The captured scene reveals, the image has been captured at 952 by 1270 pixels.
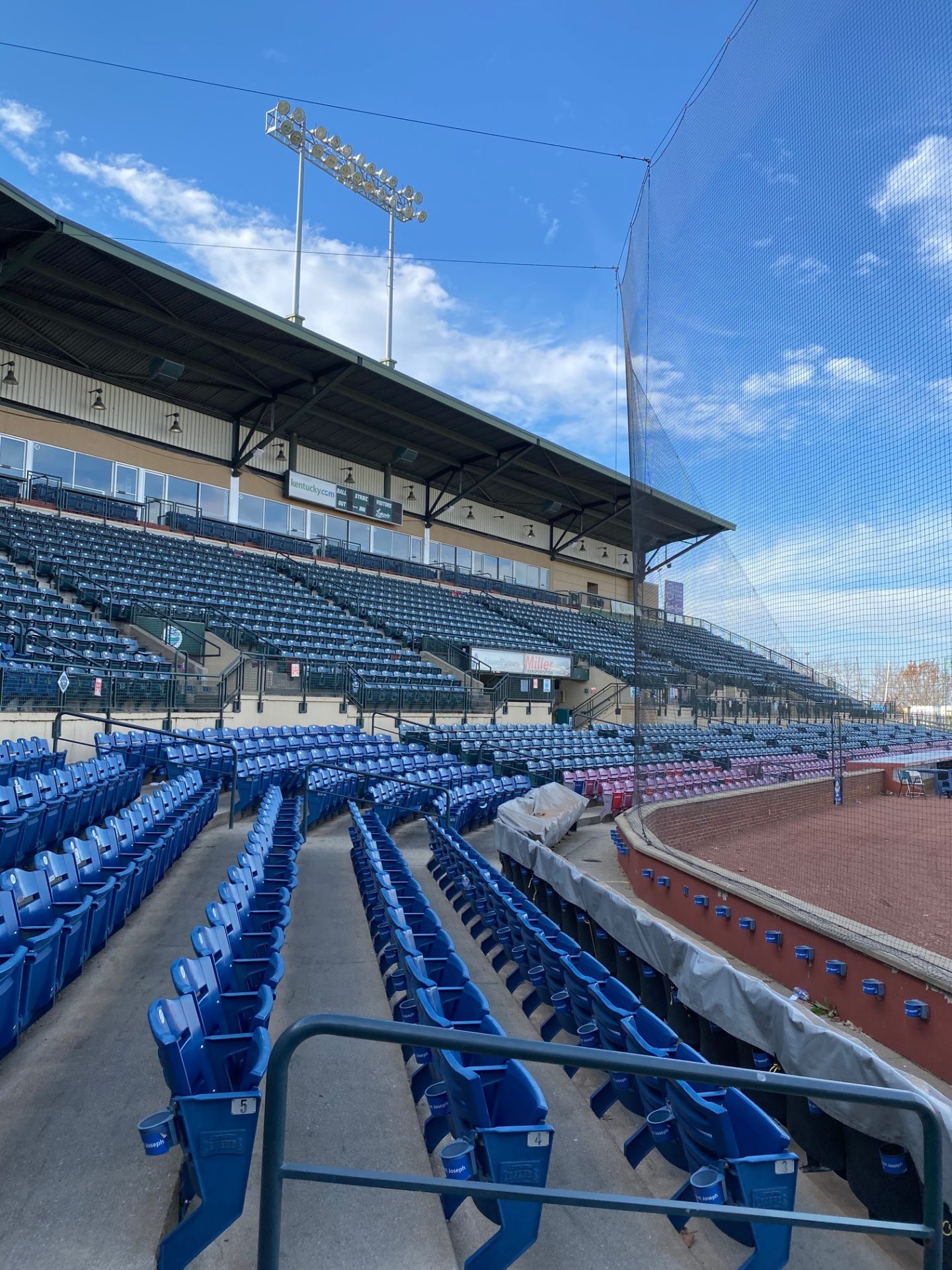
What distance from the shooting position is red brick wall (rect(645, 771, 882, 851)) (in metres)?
11.0

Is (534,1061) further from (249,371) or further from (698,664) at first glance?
(249,371)

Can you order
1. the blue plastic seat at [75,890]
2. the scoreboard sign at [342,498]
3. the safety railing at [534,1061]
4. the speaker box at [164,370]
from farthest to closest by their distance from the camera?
the scoreboard sign at [342,498], the speaker box at [164,370], the blue plastic seat at [75,890], the safety railing at [534,1061]

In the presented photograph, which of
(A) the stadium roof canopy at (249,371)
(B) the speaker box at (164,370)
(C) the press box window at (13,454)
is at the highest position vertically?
(A) the stadium roof canopy at (249,371)

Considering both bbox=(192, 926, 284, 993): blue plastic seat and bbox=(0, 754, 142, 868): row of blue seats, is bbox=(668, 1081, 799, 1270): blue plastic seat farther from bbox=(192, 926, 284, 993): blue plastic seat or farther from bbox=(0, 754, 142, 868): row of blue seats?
bbox=(0, 754, 142, 868): row of blue seats

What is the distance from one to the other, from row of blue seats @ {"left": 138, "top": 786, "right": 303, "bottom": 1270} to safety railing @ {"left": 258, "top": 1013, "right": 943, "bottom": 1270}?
31.6 inches

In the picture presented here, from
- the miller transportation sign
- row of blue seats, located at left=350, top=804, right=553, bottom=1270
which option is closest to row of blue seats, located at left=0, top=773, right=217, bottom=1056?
row of blue seats, located at left=350, top=804, right=553, bottom=1270

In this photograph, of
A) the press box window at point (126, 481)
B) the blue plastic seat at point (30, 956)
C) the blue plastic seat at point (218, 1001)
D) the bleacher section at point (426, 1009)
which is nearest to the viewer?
the bleacher section at point (426, 1009)

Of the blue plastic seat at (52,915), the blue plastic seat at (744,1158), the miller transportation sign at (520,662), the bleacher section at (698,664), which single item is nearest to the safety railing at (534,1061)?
the blue plastic seat at (744,1158)

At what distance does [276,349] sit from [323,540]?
6.99m

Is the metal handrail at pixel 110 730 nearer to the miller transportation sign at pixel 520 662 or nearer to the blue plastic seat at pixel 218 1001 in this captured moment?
the blue plastic seat at pixel 218 1001

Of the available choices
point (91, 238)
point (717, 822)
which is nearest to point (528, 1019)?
point (717, 822)

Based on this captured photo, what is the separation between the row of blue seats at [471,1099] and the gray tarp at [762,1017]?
1.15 meters

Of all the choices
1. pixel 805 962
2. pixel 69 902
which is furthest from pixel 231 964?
pixel 805 962

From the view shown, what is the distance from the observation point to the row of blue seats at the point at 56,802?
5562mm
